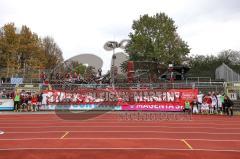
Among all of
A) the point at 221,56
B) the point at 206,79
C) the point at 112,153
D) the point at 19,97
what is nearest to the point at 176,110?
the point at 19,97

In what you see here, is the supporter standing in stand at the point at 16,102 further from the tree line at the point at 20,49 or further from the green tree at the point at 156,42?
the green tree at the point at 156,42

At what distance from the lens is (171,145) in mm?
11883

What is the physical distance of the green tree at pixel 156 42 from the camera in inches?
2308

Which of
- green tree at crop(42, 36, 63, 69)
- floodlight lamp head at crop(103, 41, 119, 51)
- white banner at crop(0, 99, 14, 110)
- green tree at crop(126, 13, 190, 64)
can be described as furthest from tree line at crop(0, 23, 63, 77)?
white banner at crop(0, 99, 14, 110)

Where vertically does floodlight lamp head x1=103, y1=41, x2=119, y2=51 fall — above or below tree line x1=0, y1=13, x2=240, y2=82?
below

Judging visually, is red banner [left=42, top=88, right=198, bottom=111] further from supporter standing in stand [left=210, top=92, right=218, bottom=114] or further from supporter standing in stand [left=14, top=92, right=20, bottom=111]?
supporter standing in stand [left=210, top=92, right=218, bottom=114]

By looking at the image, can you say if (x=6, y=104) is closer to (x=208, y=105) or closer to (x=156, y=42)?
(x=208, y=105)

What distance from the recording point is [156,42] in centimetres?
5928

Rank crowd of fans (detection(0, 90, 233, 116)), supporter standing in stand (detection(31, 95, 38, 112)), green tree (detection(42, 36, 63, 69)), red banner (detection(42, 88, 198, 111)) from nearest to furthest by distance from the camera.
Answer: crowd of fans (detection(0, 90, 233, 116)) < supporter standing in stand (detection(31, 95, 38, 112)) < red banner (detection(42, 88, 198, 111)) < green tree (detection(42, 36, 63, 69))

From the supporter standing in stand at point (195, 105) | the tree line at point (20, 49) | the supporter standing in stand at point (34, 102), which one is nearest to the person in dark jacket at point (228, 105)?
the supporter standing in stand at point (195, 105)

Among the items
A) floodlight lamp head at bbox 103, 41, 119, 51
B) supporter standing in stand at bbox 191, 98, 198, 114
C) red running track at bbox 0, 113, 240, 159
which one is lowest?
red running track at bbox 0, 113, 240, 159

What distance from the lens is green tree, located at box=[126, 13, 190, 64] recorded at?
58625mm

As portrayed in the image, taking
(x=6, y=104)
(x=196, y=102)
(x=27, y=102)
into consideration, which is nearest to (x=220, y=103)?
(x=196, y=102)

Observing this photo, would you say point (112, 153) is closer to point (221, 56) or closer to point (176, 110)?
point (176, 110)
